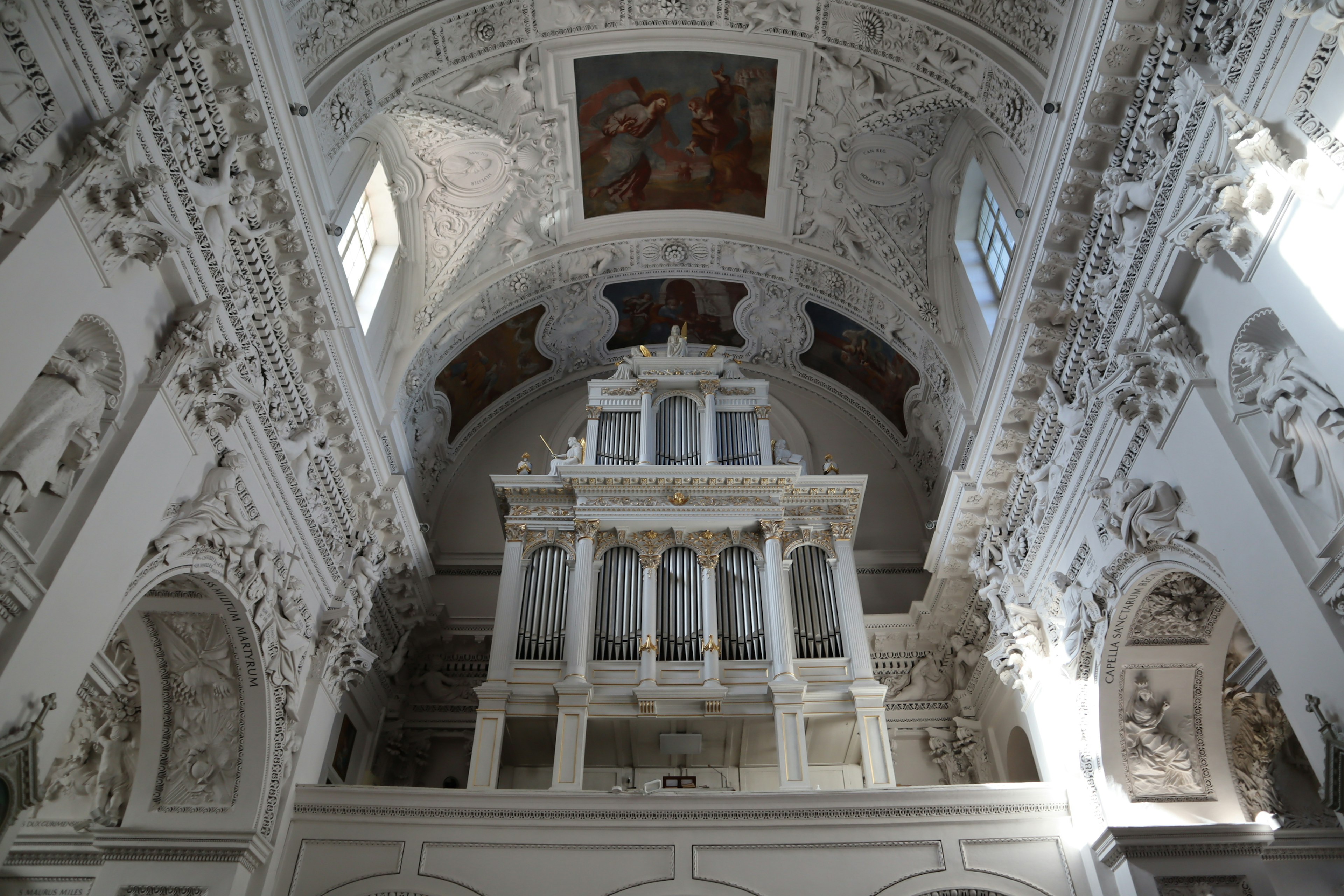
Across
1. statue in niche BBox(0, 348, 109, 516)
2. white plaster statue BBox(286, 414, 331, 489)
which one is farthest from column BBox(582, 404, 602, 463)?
statue in niche BBox(0, 348, 109, 516)

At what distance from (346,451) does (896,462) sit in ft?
32.0

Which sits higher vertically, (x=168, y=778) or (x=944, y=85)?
(x=944, y=85)

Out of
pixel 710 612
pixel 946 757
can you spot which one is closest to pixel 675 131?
pixel 710 612

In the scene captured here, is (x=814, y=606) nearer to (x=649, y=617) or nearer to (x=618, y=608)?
(x=649, y=617)

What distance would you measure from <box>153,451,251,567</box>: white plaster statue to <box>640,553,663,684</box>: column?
4.83 metres

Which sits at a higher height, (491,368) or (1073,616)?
(491,368)

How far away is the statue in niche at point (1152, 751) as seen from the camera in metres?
8.99

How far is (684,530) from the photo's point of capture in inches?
517

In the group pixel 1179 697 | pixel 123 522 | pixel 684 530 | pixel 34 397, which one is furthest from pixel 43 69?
pixel 1179 697

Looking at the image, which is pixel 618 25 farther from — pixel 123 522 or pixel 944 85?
pixel 123 522

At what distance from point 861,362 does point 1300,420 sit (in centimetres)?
1067

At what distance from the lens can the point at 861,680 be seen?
11.4 meters

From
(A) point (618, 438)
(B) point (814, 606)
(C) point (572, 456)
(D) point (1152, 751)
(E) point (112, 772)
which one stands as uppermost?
(A) point (618, 438)

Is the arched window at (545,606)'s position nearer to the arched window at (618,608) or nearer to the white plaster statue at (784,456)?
the arched window at (618,608)
